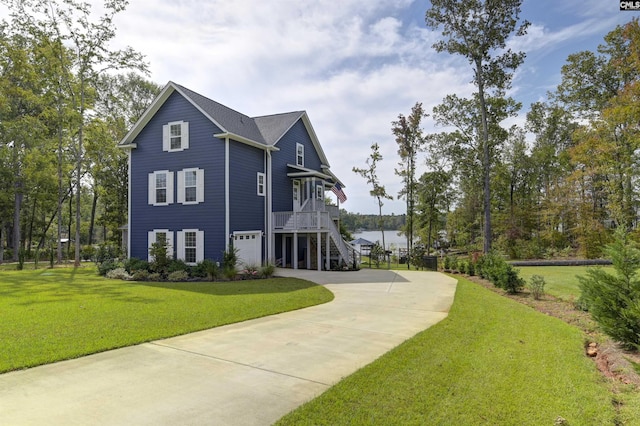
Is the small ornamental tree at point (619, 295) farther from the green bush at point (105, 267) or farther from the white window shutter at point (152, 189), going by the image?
the green bush at point (105, 267)

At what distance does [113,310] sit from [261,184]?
1129 centimetres

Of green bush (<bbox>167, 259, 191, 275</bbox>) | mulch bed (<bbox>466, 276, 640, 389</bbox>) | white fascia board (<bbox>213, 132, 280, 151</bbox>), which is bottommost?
mulch bed (<bbox>466, 276, 640, 389</bbox>)

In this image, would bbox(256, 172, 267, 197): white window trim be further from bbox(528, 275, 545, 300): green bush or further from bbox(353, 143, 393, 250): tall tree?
bbox(528, 275, 545, 300): green bush

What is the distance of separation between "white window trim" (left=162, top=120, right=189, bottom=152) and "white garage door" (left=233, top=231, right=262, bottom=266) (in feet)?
16.9

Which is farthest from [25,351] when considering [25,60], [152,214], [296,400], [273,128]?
[25,60]

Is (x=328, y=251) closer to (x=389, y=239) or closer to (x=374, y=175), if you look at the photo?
(x=374, y=175)

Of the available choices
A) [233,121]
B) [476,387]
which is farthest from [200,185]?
[476,387]

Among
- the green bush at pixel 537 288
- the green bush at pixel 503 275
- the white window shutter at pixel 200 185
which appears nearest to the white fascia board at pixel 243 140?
the white window shutter at pixel 200 185

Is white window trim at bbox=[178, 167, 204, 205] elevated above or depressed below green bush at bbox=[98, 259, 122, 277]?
above

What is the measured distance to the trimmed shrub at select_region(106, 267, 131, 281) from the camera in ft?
50.1

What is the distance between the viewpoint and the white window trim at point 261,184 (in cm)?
1845

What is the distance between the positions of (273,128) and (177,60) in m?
7.55

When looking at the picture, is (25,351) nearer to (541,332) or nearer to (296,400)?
(296,400)

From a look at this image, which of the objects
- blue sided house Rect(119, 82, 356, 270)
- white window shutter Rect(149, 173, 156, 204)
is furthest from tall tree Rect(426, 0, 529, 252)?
white window shutter Rect(149, 173, 156, 204)
